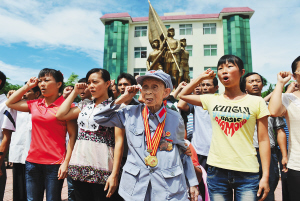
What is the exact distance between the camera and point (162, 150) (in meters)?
1.77

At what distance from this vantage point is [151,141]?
1787mm

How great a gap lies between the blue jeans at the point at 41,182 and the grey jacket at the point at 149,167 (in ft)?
3.28

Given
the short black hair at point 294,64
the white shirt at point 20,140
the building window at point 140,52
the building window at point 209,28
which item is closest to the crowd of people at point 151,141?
the short black hair at point 294,64

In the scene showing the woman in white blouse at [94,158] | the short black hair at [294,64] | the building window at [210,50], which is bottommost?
the woman in white blouse at [94,158]

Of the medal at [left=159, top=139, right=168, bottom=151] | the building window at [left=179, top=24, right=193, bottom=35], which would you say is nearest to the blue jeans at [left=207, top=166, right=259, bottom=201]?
the medal at [left=159, top=139, right=168, bottom=151]

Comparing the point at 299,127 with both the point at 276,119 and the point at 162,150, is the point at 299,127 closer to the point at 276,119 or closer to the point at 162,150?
the point at 276,119

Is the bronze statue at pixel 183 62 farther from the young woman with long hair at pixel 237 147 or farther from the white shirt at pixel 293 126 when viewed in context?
the young woman with long hair at pixel 237 147

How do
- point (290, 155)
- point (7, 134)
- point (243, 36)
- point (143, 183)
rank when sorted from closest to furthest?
point (143, 183) < point (290, 155) < point (7, 134) < point (243, 36)

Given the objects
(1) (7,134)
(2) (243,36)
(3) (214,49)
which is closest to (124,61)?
→ (3) (214,49)

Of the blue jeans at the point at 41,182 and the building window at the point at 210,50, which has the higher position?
the building window at the point at 210,50

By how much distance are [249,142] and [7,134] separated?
269cm

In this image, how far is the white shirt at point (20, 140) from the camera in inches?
142

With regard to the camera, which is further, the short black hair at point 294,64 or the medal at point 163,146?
the short black hair at point 294,64

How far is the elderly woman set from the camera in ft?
5.51
